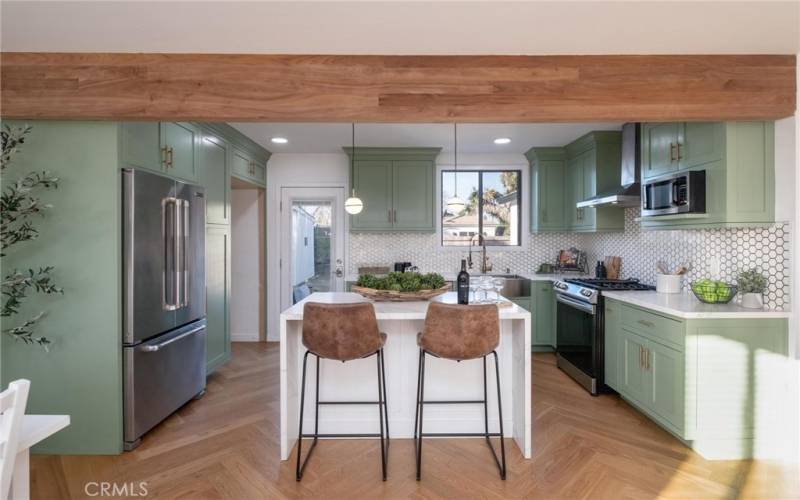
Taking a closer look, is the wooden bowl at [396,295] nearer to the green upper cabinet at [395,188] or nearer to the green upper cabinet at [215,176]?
the green upper cabinet at [215,176]

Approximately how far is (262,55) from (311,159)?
9.90ft

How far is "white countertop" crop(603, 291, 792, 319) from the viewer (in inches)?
98.2

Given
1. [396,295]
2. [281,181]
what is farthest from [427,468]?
[281,181]

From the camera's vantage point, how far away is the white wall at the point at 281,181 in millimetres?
5234

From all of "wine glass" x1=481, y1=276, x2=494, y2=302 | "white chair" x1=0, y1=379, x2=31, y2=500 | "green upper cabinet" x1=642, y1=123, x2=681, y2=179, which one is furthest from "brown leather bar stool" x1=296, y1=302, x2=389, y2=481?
"green upper cabinet" x1=642, y1=123, x2=681, y2=179

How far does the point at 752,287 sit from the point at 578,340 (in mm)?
1517

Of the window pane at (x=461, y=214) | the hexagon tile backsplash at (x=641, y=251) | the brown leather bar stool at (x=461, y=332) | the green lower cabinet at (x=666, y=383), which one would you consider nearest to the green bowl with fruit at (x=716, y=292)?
the hexagon tile backsplash at (x=641, y=251)

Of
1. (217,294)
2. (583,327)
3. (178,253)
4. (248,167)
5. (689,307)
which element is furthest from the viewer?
(248,167)

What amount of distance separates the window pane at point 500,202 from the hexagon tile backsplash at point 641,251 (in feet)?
1.11

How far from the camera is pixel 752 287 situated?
8.81ft

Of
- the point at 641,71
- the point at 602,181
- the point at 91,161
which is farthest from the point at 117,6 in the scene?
the point at 602,181

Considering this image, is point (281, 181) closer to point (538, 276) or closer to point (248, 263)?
point (248, 263)

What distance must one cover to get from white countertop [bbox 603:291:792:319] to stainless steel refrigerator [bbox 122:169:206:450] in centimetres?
352

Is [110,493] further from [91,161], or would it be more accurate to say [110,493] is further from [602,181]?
[602,181]
